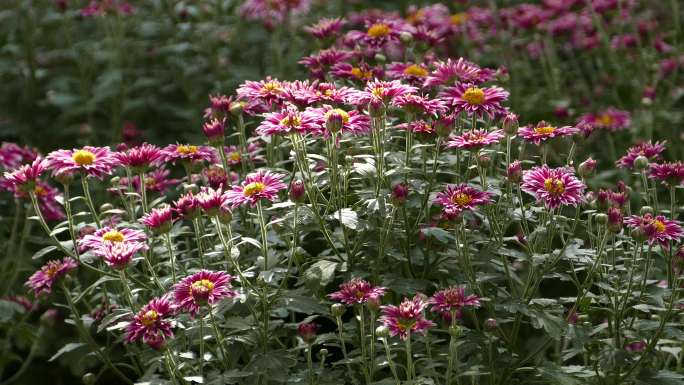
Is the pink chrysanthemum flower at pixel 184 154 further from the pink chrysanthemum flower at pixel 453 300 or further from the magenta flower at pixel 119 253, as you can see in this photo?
the pink chrysanthemum flower at pixel 453 300

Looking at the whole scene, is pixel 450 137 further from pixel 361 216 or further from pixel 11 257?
pixel 11 257

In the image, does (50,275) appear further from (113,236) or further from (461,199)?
(461,199)

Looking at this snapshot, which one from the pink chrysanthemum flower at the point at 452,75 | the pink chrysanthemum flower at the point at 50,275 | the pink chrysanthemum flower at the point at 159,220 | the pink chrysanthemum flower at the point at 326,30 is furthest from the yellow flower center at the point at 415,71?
the pink chrysanthemum flower at the point at 50,275

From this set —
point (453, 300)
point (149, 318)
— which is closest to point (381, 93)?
point (453, 300)

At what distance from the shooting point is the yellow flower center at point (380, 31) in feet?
10.9

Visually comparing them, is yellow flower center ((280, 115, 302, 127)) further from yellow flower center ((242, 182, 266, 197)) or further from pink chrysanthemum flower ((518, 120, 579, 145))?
pink chrysanthemum flower ((518, 120, 579, 145))

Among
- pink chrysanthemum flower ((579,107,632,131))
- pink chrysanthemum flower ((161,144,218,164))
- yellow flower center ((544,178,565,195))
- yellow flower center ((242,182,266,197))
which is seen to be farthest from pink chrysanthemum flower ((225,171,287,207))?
pink chrysanthemum flower ((579,107,632,131))

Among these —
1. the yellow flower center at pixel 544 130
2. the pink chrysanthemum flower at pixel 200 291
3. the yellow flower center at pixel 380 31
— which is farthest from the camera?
the yellow flower center at pixel 380 31

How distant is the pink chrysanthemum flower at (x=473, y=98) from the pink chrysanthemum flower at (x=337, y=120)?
25 cm

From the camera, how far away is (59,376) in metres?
4.31

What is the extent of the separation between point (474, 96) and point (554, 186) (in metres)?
0.40

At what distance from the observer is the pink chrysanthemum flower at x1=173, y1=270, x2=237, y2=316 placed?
2209 millimetres

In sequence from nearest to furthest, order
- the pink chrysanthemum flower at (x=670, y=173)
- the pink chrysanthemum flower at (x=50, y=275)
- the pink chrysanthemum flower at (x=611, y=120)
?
the pink chrysanthemum flower at (x=670, y=173)
the pink chrysanthemum flower at (x=50, y=275)
the pink chrysanthemum flower at (x=611, y=120)

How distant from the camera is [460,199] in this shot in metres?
2.40
